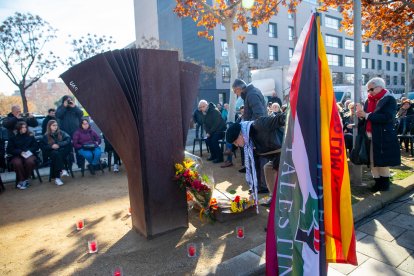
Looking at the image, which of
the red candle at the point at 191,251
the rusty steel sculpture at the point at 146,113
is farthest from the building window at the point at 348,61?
the red candle at the point at 191,251

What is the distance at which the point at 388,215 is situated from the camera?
13.8 ft

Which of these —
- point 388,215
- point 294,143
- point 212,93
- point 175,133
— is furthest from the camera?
point 212,93

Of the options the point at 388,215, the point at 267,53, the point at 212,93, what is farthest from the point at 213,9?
the point at 267,53

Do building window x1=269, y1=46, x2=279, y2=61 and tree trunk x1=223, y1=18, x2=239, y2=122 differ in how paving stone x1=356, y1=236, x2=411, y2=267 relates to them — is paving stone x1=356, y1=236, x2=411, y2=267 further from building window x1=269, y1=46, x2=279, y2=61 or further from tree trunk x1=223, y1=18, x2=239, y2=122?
building window x1=269, y1=46, x2=279, y2=61

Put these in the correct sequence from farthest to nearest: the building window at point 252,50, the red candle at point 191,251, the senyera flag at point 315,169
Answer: the building window at point 252,50, the red candle at point 191,251, the senyera flag at point 315,169

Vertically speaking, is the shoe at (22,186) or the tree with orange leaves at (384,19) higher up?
the tree with orange leaves at (384,19)

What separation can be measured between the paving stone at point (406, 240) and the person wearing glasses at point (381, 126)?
4.41 ft

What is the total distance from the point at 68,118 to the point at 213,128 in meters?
3.93

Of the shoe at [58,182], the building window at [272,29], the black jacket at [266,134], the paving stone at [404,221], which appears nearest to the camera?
the black jacket at [266,134]

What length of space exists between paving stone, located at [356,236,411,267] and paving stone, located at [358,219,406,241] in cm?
14

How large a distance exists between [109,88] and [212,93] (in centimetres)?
2898

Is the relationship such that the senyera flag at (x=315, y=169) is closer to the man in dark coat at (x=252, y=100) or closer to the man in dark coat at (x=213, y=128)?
the man in dark coat at (x=252, y=100)

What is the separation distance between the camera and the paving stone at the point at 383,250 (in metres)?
3.09

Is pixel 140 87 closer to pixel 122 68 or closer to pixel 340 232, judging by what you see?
pixel 122 68
